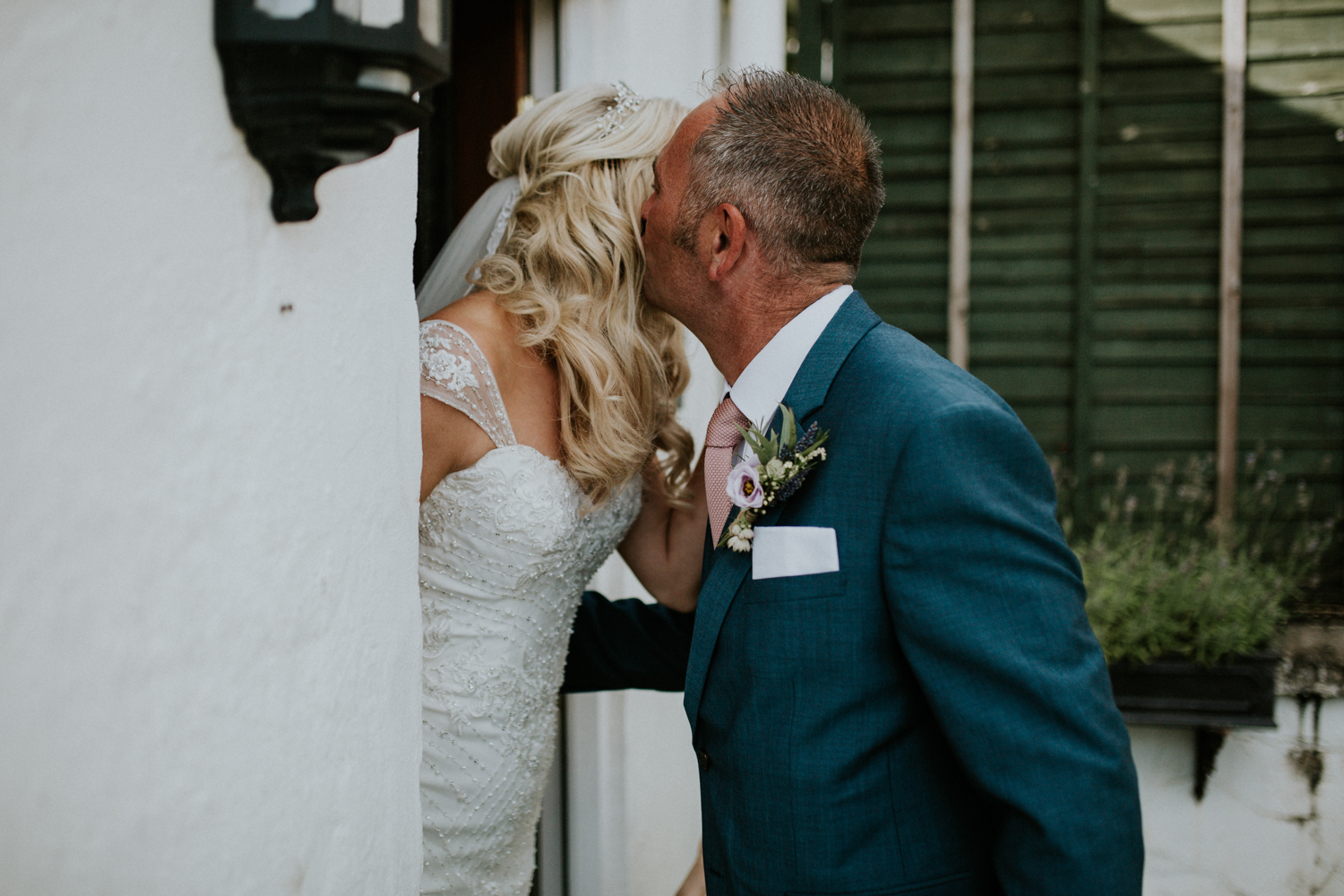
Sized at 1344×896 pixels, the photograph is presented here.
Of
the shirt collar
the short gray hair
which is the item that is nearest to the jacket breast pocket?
the shirt collar

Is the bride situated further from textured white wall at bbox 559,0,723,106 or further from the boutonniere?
textured white wall at bbox 559,0,723,106

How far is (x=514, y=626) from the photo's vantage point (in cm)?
179

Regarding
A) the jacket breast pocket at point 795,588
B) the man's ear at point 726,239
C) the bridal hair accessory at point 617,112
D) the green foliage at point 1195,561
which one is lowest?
the green foliage at point 1195,561

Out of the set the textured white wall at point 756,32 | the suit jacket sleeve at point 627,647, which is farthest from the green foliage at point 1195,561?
the textured white wall at point 756,32

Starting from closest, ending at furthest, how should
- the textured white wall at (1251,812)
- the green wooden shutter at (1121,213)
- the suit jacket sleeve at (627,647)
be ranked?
the suit jacket sleeve at (627,647) < the textured white wall at (1251,812) < the green wooden shutter at (1121,213)

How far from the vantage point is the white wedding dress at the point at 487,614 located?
5.48 feet

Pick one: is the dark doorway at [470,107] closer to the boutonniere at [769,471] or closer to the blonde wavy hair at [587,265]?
the blonde wavy hair at [587,265]

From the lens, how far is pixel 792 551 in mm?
1324

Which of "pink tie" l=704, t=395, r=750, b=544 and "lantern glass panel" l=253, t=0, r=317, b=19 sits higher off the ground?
"lantern glass panel" l=253, t=0, r=317, b=19

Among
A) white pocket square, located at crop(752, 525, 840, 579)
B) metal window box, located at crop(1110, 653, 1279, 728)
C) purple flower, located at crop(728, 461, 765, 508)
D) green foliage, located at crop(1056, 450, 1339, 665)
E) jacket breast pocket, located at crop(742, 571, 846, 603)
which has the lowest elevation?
metal window box, located at crop(1110, 653, 1279, 728)

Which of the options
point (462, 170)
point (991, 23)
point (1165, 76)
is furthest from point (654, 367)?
point (1165, 76)

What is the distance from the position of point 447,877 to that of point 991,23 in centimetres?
329

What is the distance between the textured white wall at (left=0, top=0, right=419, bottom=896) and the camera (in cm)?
66

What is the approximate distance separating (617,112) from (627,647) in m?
1.12
